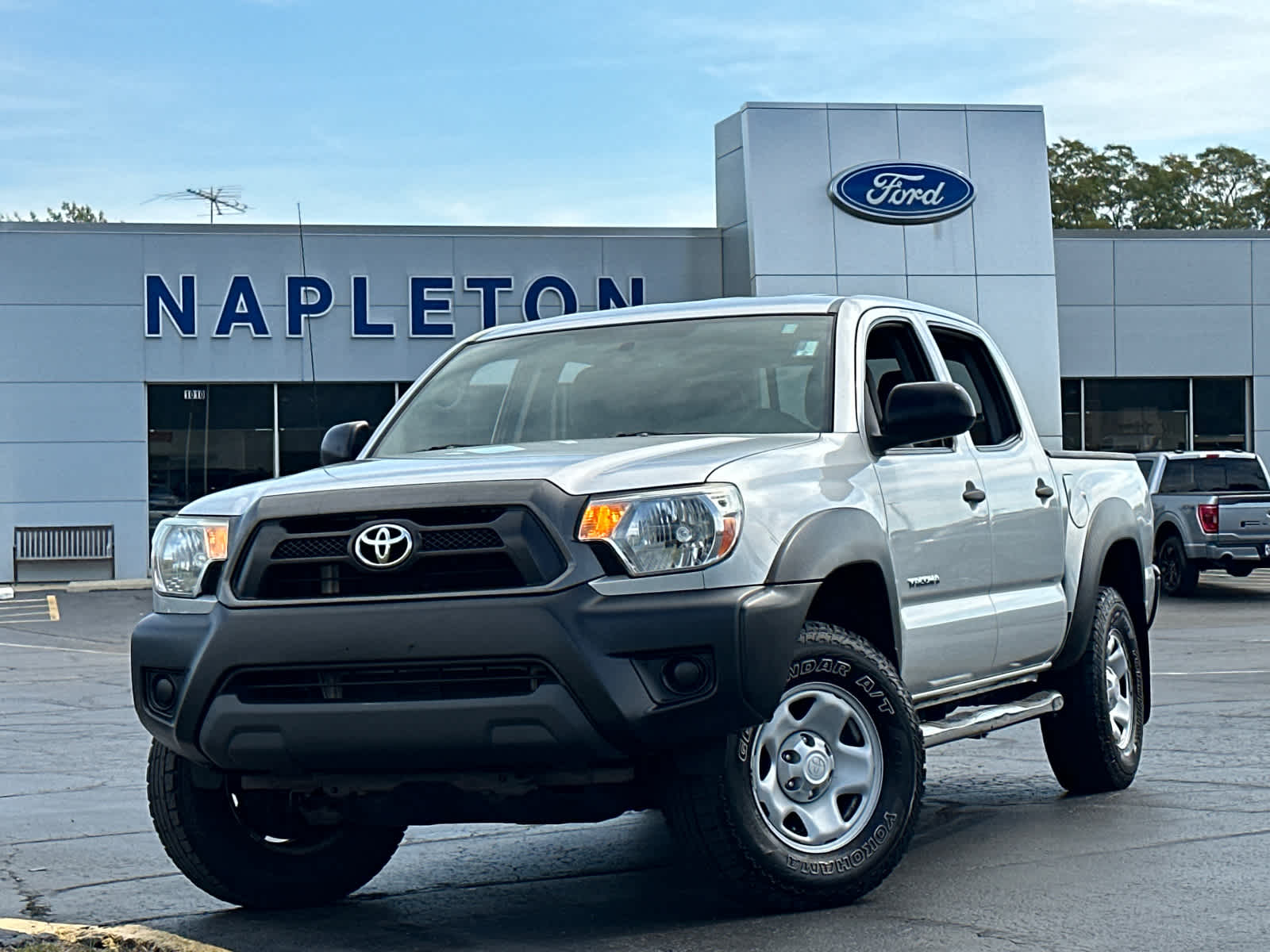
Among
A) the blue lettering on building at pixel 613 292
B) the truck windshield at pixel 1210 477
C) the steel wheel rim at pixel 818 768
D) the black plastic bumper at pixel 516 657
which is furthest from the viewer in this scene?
the blue lettering on building at pixel 613 292

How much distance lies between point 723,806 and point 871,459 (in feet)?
5.16

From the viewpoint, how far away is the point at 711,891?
5.98 m

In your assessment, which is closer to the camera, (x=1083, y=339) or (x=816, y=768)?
(x=816, y=768)

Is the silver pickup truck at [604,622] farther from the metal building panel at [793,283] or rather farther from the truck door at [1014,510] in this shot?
the metal building panel at [793,283]

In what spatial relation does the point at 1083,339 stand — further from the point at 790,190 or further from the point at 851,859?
the point at 851,859

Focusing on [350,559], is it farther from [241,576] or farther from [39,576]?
[39,576]

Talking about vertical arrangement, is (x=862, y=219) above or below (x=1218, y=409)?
above

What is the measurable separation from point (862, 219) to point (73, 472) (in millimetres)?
13243

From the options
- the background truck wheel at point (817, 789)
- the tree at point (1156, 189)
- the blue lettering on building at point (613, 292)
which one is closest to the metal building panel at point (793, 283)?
the blue lettering on building at point (613, 292)

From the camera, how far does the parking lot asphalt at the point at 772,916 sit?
5.35 metres

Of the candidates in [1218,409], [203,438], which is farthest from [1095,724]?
[1218,409]

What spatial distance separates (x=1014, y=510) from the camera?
7.30 metres

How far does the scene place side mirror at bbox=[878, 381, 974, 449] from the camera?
6184 mm

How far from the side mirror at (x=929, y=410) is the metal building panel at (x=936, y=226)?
2399 centimetres
